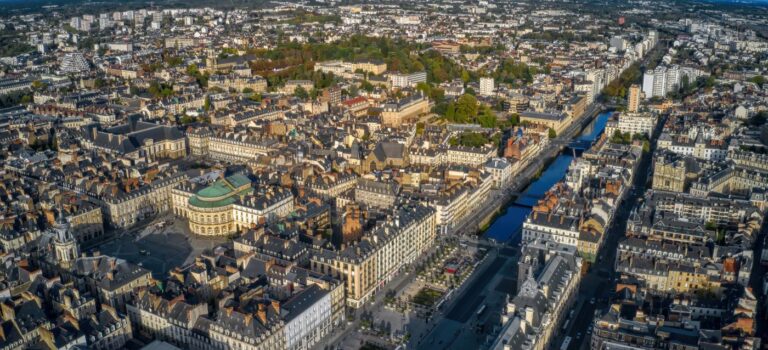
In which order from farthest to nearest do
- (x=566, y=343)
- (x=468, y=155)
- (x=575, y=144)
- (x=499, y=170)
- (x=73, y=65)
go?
(x=73, y=65) → (x=575, y=144) → (x=468, y=155) → (x=499, y=170) → (x=566, y=343)

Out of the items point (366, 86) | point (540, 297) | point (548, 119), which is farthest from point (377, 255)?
point (366, 86)

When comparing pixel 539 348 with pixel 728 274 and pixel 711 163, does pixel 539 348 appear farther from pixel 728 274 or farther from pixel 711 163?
pixel 711 163

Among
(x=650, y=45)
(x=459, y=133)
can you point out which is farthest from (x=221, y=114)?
(x=650, y=45)

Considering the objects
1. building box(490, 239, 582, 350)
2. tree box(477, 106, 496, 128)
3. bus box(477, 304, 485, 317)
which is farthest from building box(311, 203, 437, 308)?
tree box(477, 106, 496, 128)

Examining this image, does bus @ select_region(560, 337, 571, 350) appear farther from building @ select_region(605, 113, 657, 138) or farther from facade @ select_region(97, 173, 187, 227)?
building @ select_region(605, 113, 657, 138)

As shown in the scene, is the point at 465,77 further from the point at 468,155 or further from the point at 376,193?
the point at 376,193
